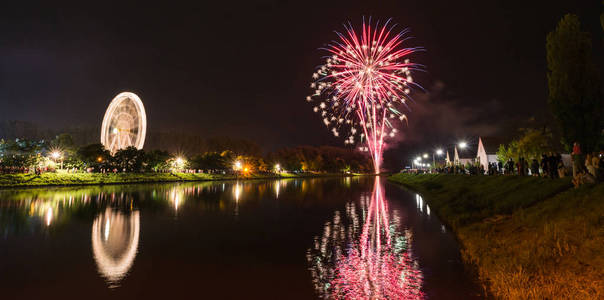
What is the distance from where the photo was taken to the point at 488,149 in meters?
68.4

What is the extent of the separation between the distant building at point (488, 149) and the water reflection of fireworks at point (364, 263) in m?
58.8

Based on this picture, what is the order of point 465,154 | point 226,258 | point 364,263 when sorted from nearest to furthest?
point 364,263, point 226,258, point 465,154

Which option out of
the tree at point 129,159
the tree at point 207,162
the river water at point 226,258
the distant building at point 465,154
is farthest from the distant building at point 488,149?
the tree at point 207,162

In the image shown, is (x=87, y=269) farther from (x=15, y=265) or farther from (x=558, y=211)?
(x=558, y=211)

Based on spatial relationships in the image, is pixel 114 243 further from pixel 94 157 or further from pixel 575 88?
pixel 94 157

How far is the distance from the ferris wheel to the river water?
147 ft

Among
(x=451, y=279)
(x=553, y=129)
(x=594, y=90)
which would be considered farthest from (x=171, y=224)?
(x=553, y=129)

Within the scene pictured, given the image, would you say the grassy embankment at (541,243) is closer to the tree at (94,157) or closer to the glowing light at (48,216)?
the glowing light at (48,216)

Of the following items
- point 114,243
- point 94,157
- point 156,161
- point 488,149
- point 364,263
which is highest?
point 488,149

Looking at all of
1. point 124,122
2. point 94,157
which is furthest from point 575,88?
point 94,157

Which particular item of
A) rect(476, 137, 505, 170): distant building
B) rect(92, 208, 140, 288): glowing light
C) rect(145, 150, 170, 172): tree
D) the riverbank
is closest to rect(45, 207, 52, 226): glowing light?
rect(92, 208, 140, 288): glowing light

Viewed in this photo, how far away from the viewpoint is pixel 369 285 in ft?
28.3

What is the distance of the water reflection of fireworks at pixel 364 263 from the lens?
828 cm

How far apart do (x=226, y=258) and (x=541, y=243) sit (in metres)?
9.65
